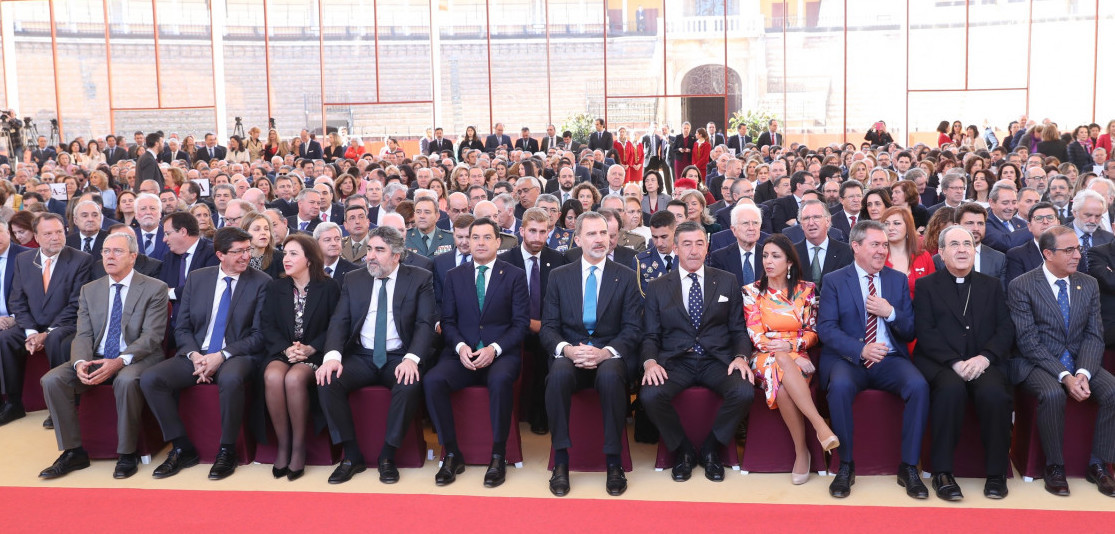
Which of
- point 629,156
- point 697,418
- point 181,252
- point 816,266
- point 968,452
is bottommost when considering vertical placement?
point 968,452

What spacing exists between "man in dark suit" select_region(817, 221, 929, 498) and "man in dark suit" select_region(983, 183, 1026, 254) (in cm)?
217

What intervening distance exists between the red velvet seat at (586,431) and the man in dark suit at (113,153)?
13.4 meters

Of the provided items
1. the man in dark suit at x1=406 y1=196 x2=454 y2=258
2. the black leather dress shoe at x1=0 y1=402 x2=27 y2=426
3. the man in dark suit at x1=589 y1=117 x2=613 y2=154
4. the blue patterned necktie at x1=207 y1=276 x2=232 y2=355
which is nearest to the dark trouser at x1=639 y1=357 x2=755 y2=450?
the blue patterned necktie at x1=207 y1=276 x2=232 y2=355

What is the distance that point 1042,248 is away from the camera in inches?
182

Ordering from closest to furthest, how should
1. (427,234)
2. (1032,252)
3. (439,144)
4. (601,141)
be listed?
(1032,252) → (427,234) → (601,141) → (439,144)

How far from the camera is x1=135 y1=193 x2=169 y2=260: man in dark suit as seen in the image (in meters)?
6.80

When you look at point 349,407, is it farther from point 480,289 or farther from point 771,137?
point 771,137

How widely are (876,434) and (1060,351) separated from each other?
3.15 feet

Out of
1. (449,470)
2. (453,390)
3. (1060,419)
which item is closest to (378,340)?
(453,390)

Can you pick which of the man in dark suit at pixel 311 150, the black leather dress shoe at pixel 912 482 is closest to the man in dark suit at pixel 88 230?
the black leather dress shoe at pixel 912 482

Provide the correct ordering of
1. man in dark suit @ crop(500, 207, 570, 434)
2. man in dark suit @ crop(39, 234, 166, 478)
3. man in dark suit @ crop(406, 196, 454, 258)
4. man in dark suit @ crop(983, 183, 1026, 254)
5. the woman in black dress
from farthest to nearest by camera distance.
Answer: man in dark suit @ crop(406, 196, 454, 258)
man in dark suit @ crop(983, 183, 1026, 254)
man in dark suit @ crop(500, 207, 570, 434)
man in dark suit @ crop(39, 234, 166, 478)
the woman in black dress

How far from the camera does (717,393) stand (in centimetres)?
461

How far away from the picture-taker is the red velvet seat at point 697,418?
4.66 m

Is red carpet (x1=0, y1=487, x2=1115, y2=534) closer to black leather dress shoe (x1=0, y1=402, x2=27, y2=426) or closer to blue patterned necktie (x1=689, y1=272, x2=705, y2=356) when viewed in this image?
blue patterned necktie (x1=689, y1=272, x2=705, y2=356)
